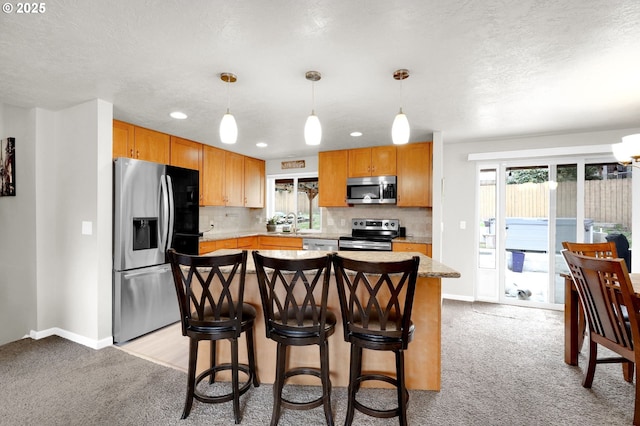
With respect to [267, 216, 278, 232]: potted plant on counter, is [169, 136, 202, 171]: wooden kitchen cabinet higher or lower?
higher

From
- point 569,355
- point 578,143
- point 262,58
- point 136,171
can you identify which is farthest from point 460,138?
point 136,171

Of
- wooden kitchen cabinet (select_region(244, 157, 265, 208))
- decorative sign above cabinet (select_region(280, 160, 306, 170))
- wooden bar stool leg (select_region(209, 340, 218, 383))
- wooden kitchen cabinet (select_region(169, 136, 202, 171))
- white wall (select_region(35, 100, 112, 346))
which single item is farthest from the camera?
decorative sign above cabinet (select_region(280, 160, 306, 170))

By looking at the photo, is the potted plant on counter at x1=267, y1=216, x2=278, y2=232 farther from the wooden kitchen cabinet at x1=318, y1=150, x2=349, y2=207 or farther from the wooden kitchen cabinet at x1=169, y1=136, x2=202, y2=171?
the wooden kitchen cabinet at x1=169, y1=136, x2=202, y2=171

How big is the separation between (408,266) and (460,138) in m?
3.28

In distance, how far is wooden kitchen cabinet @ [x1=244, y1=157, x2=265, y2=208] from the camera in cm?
538

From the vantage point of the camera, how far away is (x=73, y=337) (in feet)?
9.89

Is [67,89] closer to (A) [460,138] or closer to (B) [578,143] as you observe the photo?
(A) [460,138]

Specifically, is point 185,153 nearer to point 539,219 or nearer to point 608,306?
point 608,306

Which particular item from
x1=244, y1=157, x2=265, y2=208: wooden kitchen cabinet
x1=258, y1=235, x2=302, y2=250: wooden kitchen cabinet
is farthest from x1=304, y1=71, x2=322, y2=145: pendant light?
x1=244, y1=157, x2=265, y2=208: wooden kitchen cabinet

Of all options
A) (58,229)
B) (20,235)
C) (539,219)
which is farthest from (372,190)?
(20,235)

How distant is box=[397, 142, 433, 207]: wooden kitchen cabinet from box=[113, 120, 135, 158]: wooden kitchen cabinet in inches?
133

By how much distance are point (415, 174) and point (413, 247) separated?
3.34 ft

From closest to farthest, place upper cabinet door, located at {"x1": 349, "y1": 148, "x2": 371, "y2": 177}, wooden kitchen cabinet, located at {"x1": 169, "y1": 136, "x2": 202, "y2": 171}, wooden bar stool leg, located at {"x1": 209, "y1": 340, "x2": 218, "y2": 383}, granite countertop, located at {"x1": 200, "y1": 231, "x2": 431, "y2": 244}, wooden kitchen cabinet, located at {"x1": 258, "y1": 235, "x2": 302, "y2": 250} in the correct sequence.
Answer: wooden bar stool leg, located at {"x1": 209, "y1": 340, "x2": 218, "y2": 383} → wooden kitchen cabinet, located at {"x1": 169, "y1": 136, "x2": 202, "y2": 171} → granite countertop, located at {"x1": 200, "y1": 231, "x2": 431, "y2": 244} → upper cabinet door, located at {"x1": 349, "y1": 148, "x2": 371, "y2": 177} → wooden kitchen cabinet, located at {"x1": 258, "y1": 235, "x2": 302, "y2": 250}

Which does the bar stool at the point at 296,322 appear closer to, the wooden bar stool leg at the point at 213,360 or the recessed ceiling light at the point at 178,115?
the wooden bar stool leg at the point at 213,360
